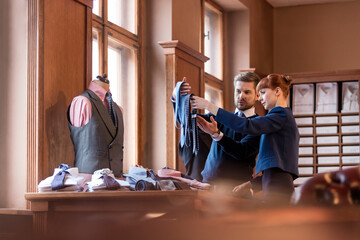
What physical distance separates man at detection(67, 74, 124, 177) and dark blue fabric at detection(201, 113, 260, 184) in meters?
0.61

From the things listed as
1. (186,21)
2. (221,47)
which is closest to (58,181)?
(186,21)

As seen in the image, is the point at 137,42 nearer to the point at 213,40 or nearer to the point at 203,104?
the point at 213,40

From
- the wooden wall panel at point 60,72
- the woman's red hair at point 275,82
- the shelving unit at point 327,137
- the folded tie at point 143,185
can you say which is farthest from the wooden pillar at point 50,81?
the shelving unit at point 327,137

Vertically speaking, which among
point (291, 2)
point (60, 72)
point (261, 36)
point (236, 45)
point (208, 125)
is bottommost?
point (208, 125)

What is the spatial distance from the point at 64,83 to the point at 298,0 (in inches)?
232

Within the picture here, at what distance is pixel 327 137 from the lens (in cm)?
849

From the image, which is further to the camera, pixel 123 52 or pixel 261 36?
pixel 261 36

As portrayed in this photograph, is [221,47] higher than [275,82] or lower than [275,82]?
higher

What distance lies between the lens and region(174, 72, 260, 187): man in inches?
126

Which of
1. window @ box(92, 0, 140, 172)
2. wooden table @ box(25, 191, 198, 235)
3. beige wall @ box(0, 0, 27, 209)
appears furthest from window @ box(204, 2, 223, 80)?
wooden table @ box(25, 191, 198, 235)

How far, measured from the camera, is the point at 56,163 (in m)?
3.61

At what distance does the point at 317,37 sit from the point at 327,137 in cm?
159

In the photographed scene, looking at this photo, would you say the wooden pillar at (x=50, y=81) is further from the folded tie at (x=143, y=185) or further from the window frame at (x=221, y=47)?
the window frame at (x=221, y=47)

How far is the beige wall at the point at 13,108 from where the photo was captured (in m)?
3.54
